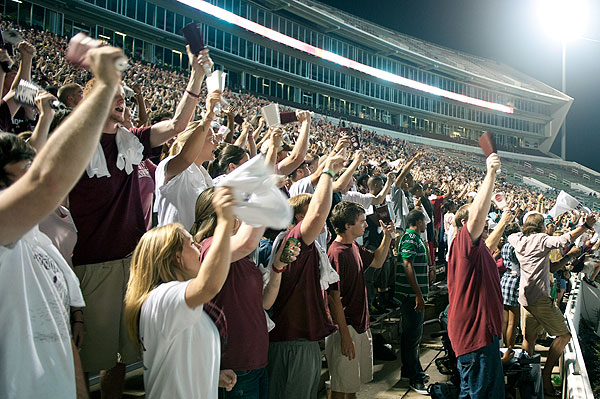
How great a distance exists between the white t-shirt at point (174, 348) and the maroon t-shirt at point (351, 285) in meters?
2.18

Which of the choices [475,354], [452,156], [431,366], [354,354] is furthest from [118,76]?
[452,156]

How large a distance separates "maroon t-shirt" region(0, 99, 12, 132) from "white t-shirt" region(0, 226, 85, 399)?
217 centimetres

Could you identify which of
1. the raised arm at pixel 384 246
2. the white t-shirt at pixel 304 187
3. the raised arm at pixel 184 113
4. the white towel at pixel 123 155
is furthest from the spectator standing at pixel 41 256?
the white t-shirt at pixel 304 187

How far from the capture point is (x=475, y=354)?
4031mm

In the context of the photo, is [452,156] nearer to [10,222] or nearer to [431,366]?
[431,366]

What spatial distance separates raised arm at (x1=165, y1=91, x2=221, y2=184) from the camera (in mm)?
3412

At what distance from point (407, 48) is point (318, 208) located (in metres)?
62.2

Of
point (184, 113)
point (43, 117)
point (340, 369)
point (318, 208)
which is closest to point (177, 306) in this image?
point (318, 208)

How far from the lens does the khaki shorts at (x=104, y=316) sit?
9.44ft

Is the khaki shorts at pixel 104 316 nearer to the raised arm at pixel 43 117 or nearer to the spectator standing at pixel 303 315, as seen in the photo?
the raised arm at pixel 43 117

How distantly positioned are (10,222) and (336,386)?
322cm

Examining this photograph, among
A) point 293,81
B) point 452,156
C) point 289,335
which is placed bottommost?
point 289,335

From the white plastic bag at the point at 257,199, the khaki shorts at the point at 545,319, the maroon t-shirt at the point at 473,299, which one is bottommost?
the khaki shorts at the point at 545,319

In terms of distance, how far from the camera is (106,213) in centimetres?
312
